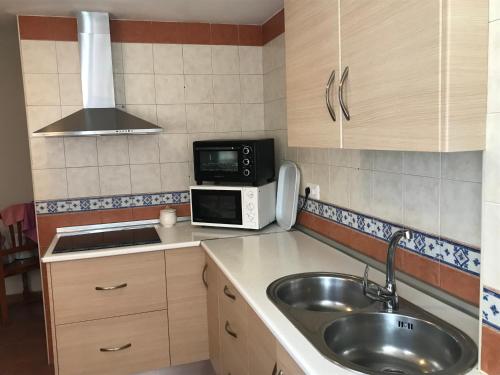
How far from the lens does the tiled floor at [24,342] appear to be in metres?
2.91

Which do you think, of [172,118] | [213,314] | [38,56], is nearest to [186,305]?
[213,314]

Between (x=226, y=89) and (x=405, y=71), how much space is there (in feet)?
6.85

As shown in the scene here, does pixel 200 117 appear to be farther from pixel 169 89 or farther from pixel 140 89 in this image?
pixel 140 89

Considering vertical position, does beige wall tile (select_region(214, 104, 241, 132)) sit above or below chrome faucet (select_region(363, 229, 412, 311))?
above

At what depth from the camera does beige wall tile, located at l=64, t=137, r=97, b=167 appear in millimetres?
2814

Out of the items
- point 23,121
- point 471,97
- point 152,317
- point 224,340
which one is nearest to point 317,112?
point 471,97

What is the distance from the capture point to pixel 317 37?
1.56 m

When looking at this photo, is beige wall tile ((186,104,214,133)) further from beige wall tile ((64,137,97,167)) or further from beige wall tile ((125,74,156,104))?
beige wall tile ((64,137,97,167))

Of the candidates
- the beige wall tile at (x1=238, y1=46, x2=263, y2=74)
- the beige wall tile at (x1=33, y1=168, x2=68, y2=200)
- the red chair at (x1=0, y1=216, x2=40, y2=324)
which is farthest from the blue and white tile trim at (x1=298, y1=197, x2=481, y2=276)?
the red chair at (x1=0, y1=216, x2=40, y2=324)

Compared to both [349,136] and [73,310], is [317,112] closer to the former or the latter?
[349,136]

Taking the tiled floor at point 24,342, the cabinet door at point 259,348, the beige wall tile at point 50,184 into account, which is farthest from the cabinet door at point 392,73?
the tiled floor at point 24,342

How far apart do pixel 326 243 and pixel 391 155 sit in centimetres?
73

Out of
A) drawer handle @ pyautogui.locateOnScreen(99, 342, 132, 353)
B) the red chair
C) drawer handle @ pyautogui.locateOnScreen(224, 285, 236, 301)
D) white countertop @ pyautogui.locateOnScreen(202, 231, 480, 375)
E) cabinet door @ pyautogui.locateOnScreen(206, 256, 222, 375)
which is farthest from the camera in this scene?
the red chair

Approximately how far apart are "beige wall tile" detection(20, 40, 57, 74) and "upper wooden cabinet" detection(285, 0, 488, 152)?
6.00 feet
